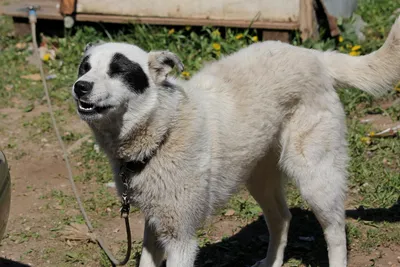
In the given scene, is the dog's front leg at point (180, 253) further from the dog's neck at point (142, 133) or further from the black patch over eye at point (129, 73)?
the black patch over eye at point (129, 73)

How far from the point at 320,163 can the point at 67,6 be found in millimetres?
4589

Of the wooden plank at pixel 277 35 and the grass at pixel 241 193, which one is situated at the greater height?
the wooden plank at pixel 277 35

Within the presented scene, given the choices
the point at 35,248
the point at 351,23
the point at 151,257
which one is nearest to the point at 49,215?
the point at 35,248

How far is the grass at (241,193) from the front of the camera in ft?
17.3

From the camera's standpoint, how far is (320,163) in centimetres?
455

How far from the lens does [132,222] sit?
18.3ft

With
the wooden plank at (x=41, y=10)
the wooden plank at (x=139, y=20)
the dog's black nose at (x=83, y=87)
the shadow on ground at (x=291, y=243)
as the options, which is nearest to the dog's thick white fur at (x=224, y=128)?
the dog's black nose at (x=83, y=87)

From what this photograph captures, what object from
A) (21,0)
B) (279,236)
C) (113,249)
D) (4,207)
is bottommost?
(21,0)

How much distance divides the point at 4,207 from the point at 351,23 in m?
5.12

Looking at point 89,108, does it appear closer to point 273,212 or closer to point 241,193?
point 273,212

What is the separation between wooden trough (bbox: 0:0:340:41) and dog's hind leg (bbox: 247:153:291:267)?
287 cm

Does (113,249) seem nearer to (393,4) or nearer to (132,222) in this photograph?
(132,222)

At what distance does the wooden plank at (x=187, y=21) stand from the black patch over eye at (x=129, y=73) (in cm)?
381

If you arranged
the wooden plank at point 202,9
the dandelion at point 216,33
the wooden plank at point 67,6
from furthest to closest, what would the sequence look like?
the wooden plank at point 67,6
the dandelion at point 216,33
the wooden plank at point 202,9
